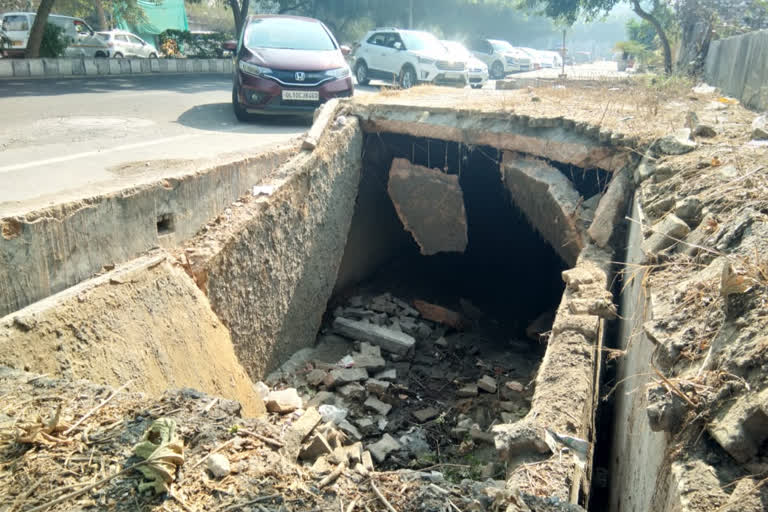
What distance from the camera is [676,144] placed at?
5348 millimetres

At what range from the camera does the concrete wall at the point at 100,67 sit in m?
→ 13.7

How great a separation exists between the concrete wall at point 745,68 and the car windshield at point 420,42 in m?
6.67

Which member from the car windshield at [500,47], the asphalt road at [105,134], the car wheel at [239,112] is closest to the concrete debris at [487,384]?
the asphalt road at [105,134]

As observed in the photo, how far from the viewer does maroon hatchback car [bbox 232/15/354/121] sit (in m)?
8.98

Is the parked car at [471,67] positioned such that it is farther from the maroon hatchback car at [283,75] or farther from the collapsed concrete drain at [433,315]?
the collapsed concrete drain at [433,315]

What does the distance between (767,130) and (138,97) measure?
33.8 ft

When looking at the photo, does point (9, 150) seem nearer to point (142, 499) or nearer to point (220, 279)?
point (220, 279)

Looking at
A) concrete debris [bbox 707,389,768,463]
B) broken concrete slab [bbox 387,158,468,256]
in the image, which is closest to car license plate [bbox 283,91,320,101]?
broken concrete slab [bbox 387,158,468,256]

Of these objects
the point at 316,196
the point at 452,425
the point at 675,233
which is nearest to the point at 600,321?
the point at 675,233

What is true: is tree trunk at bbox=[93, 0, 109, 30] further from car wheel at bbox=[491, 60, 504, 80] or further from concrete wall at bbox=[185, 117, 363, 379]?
concrete wall at bbox=[185, 117, 363, 379]

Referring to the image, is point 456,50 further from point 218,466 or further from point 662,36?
point 218,466

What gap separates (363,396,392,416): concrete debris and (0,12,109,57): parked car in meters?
16.2

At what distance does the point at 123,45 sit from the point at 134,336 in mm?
21063

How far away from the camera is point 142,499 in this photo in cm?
245
